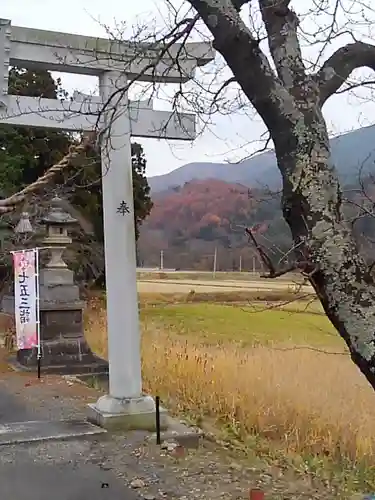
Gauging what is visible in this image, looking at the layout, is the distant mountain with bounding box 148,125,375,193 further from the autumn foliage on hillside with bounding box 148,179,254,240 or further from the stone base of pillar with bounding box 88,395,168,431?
the autumn foliage on hillside with bounding box 148,179,254,240

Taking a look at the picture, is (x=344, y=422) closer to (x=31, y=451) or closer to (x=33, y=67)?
(x=31, y=451)

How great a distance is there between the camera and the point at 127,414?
→ 4.91 m

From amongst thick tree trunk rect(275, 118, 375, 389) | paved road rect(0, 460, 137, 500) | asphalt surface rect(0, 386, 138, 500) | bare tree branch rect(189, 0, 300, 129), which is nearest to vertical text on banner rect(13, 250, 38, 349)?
asphalt surface rect(0, 386, 138, 500)

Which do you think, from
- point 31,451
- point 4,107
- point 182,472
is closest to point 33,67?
point 4,107

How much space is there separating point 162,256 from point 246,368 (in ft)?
49.2

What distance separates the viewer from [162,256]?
70.9ft

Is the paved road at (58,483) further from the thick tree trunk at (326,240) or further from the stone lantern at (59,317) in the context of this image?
the stone lantern at (59,317)

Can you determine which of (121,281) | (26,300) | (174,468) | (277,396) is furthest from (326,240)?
(26,300)

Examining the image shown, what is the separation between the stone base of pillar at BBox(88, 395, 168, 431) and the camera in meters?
4.86

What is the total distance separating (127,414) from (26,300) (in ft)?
10.2

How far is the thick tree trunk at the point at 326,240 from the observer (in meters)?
2.07

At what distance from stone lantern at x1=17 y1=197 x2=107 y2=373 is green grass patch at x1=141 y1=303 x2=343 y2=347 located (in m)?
2.15

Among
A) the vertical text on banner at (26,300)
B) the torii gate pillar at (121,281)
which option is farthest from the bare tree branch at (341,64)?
the vertical text on banner at (26,300)

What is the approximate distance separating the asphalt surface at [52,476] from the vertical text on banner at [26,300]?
2.86 m
